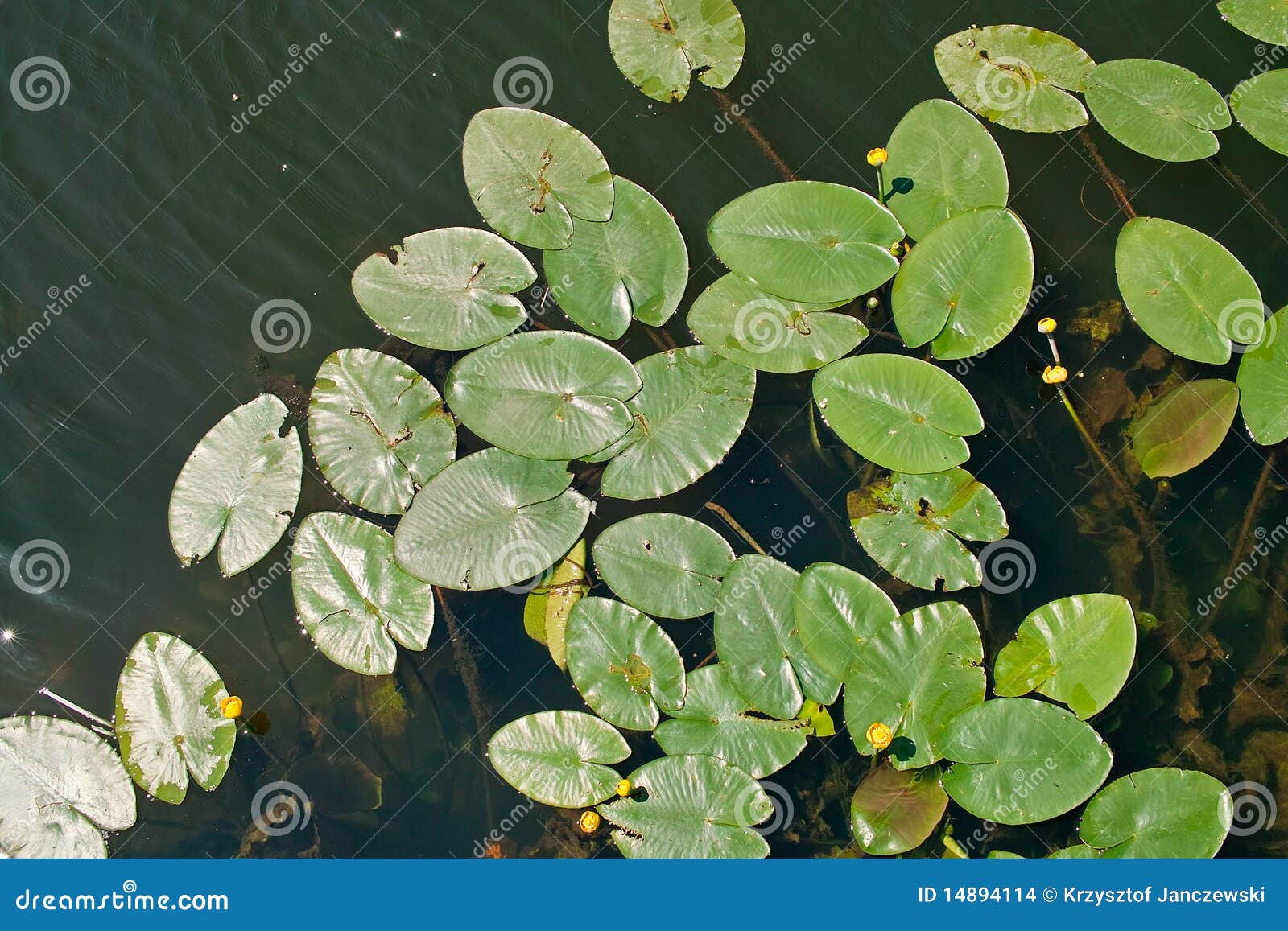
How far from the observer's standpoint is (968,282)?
4.28m

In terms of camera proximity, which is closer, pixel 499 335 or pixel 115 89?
pixel 499 335

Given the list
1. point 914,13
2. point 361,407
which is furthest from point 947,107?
point 361,407

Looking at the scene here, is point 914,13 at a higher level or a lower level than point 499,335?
higher

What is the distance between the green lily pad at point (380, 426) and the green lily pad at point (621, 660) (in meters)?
1.04

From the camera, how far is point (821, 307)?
4.37m

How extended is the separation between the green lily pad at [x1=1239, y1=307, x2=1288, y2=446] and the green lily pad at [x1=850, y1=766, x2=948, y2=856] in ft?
7.48

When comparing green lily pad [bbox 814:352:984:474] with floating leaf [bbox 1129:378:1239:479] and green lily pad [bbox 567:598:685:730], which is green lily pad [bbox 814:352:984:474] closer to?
floating leaf [bbox 1129:378:1239:479]

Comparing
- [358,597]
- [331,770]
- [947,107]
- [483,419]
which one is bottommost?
[331,770]

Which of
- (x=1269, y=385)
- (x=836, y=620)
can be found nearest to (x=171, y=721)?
(x=836, y=620)

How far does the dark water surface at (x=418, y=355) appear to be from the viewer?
4461 mm

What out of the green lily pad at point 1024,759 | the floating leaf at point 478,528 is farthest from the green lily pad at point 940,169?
the green lily pad at point 1024,759

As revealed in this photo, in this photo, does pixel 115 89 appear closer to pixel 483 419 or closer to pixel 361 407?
pixel 361 407

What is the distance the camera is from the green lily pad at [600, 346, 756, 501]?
4273 millimetres

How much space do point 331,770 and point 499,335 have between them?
91.7 inches
